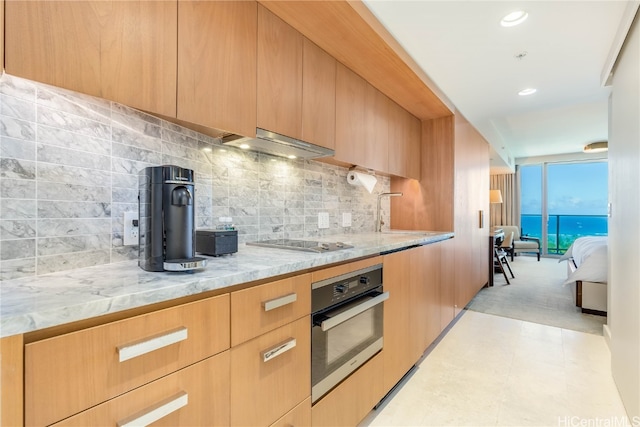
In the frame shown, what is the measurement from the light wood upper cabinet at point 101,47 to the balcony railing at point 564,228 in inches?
354

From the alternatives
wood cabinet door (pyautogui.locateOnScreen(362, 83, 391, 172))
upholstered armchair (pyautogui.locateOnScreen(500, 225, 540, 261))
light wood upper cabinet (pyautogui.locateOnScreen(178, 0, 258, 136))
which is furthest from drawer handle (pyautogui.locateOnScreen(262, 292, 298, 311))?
upholstered armchair (pyautogui.locateOnScreen(500, 225, 540, 261))

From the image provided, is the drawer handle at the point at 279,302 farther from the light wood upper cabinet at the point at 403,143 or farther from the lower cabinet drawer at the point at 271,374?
the light wood upper cabinet at the point at 403,143

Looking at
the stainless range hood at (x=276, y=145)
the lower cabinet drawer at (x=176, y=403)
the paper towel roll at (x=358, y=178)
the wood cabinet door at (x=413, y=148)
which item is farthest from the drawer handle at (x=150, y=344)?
the wood cabinet door at (x=413, y=148)

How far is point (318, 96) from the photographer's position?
1.77 m

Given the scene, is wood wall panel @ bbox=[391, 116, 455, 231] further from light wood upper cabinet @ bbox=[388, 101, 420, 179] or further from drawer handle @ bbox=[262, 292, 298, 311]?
drawer handle @ bbox=[262, 292, 298, 311]

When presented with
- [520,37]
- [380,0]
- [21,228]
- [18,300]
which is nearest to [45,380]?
[18,300]

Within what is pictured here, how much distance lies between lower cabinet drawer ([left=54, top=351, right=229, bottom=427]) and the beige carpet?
3.39 meters

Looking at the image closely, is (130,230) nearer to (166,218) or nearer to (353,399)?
(166,218)

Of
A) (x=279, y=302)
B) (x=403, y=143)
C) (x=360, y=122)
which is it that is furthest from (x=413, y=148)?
(x=279, y=302)

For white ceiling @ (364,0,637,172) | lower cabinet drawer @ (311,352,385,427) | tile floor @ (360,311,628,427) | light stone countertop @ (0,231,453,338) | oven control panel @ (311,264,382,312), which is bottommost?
tile floor @ (360,311,628,427)

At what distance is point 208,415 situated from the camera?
849 mm

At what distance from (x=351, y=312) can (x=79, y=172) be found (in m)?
1.21

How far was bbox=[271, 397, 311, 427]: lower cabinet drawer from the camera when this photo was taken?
1083 millimetres

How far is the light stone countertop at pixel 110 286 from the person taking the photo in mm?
586
